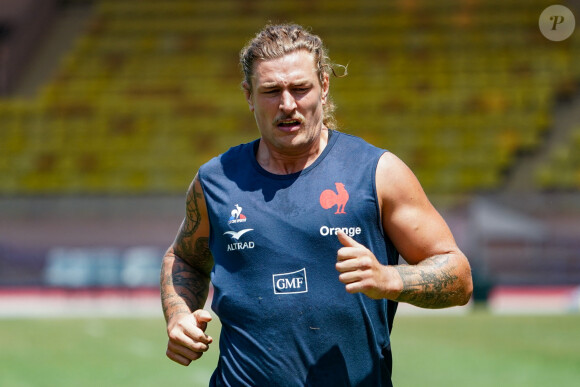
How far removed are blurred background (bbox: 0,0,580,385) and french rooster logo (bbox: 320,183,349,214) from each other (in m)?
17.0

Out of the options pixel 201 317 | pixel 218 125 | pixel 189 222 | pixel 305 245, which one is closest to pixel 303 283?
pixel 305 245

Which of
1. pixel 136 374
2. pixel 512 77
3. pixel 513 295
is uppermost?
pixel 512 77

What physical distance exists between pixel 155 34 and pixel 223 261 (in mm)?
25721

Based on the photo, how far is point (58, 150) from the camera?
86.2 feet

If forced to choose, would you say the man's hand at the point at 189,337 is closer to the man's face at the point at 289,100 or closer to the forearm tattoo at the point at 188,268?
the forearm tattoo at the point at 188,268

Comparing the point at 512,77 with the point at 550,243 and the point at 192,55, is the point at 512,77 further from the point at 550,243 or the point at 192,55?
the point at 192,55

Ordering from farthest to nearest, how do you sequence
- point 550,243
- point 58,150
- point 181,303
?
point 58,150 → point 550,243 → point 181,303

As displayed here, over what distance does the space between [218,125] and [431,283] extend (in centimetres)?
2273

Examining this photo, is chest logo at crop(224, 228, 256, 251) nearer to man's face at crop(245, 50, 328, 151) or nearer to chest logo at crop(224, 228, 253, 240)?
chest logo at crop(224, 228, 253, 240)

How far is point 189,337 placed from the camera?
4.00 metres

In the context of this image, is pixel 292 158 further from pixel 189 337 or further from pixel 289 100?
pixel 189 337

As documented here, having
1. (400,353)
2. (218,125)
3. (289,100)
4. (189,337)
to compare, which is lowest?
(400,353)

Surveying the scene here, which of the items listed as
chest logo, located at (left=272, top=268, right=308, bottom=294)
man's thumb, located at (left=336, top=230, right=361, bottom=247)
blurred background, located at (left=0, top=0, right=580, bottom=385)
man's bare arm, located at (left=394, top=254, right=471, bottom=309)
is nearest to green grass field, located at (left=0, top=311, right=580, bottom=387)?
blurred background, located at (left=0, top=0, right=580, bottom=385)

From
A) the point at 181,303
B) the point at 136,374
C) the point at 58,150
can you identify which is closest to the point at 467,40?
the point at 58,150
